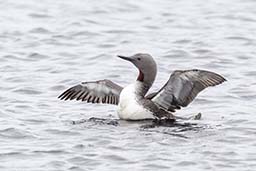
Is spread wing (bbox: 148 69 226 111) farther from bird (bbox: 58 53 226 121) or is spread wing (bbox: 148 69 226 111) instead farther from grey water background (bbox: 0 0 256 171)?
grey water background (bbox: 0 0 256 171)

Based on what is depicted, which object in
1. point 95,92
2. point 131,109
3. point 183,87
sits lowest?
point 131,109

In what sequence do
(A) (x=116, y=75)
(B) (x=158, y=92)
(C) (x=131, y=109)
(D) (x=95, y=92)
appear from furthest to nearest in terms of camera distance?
(A) (x=116, y=75), (D) (x=95, y=92), (B) (x=158, y=92), (C) (x=131, y=109)

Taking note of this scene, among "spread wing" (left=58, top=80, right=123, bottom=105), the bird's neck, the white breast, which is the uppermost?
the bird's neck

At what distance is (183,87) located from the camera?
1355cm

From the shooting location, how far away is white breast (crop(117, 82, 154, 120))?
522 inches

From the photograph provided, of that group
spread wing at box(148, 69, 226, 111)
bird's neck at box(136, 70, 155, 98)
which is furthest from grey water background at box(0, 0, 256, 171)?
bird's neck at box(136, 70, 155, 98)

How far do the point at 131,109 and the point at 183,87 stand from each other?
798 mm

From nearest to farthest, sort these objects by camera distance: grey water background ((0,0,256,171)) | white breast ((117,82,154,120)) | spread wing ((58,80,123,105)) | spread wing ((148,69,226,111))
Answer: grey water background ((0,0,256,171)) < white breast ((117,82,154,120)) < spread wing ((148,69,226,111)) < spread wing ((58,80,123,105))

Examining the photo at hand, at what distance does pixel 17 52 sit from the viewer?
58.6ft

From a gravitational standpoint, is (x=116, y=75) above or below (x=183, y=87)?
above

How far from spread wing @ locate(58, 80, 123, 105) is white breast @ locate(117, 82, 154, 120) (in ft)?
1.90

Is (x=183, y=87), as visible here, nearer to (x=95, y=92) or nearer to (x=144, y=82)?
(x=144, y=82)

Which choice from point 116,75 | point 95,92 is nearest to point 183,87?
point 95,92

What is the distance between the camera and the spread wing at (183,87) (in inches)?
529
